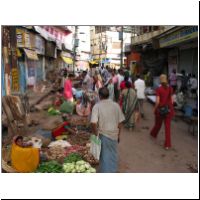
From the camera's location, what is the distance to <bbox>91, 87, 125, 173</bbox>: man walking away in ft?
14.6

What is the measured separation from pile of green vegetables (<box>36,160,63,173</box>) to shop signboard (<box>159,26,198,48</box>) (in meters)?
6.22

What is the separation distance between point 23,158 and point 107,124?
5.39 feet

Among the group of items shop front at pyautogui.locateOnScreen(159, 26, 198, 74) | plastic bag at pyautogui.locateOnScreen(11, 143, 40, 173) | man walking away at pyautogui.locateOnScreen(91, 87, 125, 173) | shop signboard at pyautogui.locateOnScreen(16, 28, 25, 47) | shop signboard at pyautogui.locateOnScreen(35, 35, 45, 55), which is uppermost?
shop signboard at pyautogui.locateOnScreen(35, 35, 45, 55)

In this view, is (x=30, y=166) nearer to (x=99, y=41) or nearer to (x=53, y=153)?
(x=53, y=153)

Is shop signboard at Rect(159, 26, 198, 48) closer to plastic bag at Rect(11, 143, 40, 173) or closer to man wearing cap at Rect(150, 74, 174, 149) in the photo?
man wearing cap at Rect(150, 74, 174, 149)

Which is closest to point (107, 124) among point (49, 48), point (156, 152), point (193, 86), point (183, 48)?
point (156, 152)

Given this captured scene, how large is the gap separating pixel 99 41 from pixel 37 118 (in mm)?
6296

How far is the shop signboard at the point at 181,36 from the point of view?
10.2 meters

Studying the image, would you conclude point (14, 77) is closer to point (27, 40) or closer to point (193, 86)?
point (193, 86)

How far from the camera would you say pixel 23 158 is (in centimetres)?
503

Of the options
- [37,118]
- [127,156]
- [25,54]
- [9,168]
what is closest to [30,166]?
[9,168]

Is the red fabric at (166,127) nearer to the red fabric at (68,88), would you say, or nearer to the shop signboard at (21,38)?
the red fabric at (68,88)

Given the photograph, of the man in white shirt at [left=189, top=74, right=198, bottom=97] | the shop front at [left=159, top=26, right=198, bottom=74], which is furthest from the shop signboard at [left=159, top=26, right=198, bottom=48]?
the man in white shirt at [left=189, top=74, right=198, bottom=97]

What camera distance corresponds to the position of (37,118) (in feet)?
34.2
